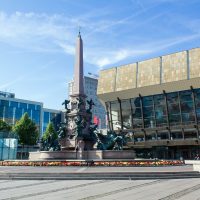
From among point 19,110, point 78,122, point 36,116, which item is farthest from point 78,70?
point 36,116

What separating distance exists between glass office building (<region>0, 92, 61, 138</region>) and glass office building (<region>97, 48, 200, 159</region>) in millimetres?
→ 38201

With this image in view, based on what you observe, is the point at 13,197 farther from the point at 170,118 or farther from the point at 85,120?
the point at 170,118

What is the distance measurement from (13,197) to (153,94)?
61.5 meters

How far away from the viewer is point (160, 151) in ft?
233

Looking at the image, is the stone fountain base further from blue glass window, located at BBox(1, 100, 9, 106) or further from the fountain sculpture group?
blue glass window, located at BBox(1, 100, 9, 106)

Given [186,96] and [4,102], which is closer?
[186,96]

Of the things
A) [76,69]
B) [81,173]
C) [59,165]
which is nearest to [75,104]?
[76,69]

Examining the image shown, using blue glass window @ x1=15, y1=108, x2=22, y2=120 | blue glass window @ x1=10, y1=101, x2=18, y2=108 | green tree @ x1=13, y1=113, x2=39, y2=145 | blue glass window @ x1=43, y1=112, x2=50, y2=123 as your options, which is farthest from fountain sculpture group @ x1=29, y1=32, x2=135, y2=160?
blue glass window @ x1=43, y1=112, x2=50, y2=123

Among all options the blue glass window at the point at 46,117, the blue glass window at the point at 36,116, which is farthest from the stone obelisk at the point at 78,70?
the blue glass window at the point at 46,117

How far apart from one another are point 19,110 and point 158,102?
6391 centimetres

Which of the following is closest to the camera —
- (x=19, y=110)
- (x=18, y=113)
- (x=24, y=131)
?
(x=24, y=131)

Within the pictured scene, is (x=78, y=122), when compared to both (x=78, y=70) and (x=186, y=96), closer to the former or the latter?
(x=78, y=70)

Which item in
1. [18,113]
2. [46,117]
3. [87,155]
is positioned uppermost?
[46,117]

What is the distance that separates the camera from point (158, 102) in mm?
71125
